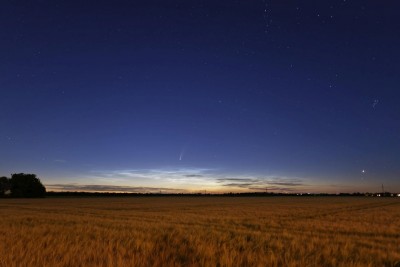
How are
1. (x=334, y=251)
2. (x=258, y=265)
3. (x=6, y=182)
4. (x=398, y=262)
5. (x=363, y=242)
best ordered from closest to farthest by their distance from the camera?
1. (x=258, y=265)
2. (x=398, y=262)
3. (x=334, y=251)
4. (x=363, y=242)
5. (x=6, y=182)

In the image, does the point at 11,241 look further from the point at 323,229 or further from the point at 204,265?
the point at 323,229

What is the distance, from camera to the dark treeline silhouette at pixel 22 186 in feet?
376

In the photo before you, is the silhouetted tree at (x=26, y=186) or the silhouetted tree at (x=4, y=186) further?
the silhouetted tree at (x=4, y=186)

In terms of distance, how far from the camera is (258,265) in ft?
21.5

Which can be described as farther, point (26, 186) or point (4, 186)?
point (4, 186)

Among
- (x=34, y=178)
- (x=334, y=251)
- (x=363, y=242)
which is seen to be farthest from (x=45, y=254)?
(x=34, y=178)

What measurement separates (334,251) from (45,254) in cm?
680

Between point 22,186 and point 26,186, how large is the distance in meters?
1.13

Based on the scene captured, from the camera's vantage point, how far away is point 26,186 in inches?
4508

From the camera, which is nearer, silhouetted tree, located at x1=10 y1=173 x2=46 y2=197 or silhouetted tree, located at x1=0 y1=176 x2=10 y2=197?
silhouetted tree, located at x1=10 y1=173 x2=46 y2=197

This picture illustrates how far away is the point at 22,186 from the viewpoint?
11438 centimetres

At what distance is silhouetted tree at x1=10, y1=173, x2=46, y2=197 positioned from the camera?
11444 centimetres

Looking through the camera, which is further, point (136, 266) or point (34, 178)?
point (34, 178)

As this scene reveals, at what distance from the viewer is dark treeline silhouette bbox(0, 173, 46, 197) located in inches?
4508
